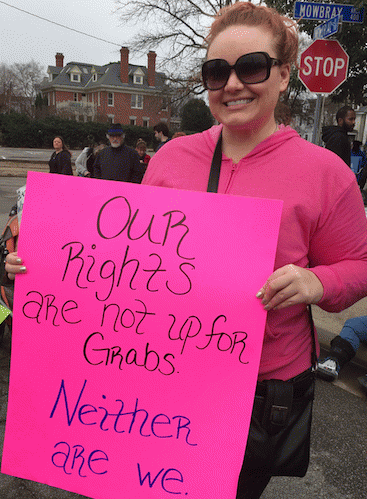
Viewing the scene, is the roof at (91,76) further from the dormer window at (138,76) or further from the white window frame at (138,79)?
the white window frame at (138,79)

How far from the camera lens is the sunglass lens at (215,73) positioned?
44.5 inches

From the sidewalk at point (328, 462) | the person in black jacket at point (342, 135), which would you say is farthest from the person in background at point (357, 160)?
the sidewalk at point (328, 462)

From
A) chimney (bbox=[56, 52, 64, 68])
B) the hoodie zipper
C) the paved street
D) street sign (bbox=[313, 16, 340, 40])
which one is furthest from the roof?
the hoodie zipper

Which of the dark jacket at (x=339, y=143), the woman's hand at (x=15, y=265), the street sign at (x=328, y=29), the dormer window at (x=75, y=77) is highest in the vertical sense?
the dormer window at (x=75, y=77)

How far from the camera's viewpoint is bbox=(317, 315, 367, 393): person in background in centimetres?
315

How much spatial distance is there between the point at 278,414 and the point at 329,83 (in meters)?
4.39

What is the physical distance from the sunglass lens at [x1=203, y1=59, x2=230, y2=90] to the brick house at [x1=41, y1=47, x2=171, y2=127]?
50.5 meters

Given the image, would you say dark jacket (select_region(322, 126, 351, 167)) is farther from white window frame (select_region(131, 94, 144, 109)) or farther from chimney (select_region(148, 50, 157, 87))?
chimney (select_region(148, 50, 157, 87))

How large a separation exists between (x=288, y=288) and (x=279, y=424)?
391 mm

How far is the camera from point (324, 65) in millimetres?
4699

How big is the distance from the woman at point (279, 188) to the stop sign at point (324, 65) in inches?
153

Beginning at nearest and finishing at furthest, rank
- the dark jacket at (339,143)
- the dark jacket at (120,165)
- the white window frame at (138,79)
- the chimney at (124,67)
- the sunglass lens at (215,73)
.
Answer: the sunglass lens at (215,73), the dark jacket at (339,143), the dark jacket at (120,165), the chimney at (124,67), the white window frame at (138,79)

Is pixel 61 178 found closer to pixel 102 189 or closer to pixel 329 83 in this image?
pixel 102 189

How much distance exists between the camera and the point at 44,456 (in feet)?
3.96
